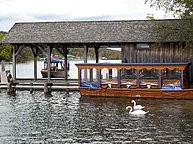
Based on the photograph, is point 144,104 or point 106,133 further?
point 144,104

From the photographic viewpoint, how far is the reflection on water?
19.1 metres

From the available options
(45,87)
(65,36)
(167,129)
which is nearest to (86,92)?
(45,87)

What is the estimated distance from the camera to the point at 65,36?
1545 inches

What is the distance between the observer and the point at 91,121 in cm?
2317

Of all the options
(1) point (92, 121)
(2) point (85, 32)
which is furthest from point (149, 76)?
(1) point (92, 121)

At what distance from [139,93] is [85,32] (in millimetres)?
9264

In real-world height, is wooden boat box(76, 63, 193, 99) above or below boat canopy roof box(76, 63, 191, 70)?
below

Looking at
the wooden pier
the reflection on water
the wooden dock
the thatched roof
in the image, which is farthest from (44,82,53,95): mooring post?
the thatched roof

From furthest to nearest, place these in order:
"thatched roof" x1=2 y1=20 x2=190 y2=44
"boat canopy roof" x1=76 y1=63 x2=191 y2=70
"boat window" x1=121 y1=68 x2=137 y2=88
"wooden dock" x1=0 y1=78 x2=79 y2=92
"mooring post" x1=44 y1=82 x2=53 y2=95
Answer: "wooden dock" x1=0 y1=78 x2=79 y2=92
"thatched roof" x1=2 y1=20 x2=190 y2=44
"mooring post" x1=44 y1=82 x2=53 y2=95
"boat window" x1=121 y1=68 x2=137 y2=88
"boat canopy roof" x1=76 y1=63 x2=191 y2=70

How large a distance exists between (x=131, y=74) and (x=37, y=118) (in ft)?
46.9

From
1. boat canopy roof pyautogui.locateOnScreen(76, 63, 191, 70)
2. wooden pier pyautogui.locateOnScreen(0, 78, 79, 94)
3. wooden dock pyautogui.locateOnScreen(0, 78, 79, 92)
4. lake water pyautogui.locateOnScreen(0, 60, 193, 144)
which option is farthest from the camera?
wooden dock pyautogui.locateOnScreen(0, 78, 79, 92)

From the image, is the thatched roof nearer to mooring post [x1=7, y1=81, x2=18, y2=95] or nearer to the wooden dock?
the wooden dock

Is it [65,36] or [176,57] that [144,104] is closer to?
[176,57]

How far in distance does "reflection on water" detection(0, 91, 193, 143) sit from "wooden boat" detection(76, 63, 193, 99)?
108cm
